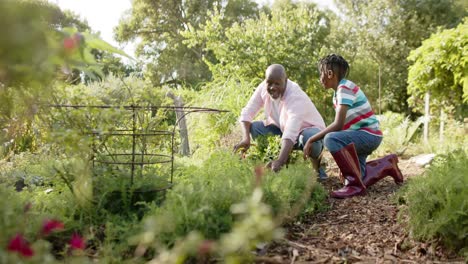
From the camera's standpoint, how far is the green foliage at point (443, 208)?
2068mm

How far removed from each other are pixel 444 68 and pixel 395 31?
8.47m

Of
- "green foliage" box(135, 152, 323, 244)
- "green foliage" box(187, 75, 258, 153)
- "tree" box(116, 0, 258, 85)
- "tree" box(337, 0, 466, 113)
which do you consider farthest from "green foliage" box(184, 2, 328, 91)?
"tree" box(116, 0, 258, 85)

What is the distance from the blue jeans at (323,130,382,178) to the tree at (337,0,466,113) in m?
11.6

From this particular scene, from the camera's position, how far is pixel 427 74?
317 inches

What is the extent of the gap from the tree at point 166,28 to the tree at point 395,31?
26.1 feet

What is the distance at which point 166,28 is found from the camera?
74.9 ft

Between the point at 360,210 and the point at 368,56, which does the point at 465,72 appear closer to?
the point at 360,210

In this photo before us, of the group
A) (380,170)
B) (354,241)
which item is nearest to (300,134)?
(380,170)

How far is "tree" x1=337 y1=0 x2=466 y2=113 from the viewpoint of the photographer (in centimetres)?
1521

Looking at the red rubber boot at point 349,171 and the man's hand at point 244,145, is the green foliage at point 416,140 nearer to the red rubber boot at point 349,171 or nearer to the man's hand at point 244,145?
the red rubber boot at point 349,171

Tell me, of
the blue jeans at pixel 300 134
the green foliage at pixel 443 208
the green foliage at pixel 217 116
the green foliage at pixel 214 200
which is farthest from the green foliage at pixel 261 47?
the green foliage at pixel 443 208

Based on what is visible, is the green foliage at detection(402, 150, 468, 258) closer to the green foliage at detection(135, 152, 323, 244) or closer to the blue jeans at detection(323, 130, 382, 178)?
the green foliage at detection(135, 152, 323, 244)

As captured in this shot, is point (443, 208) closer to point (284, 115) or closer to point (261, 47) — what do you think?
point (284, 115)

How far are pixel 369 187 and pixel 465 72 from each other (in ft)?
14.6
